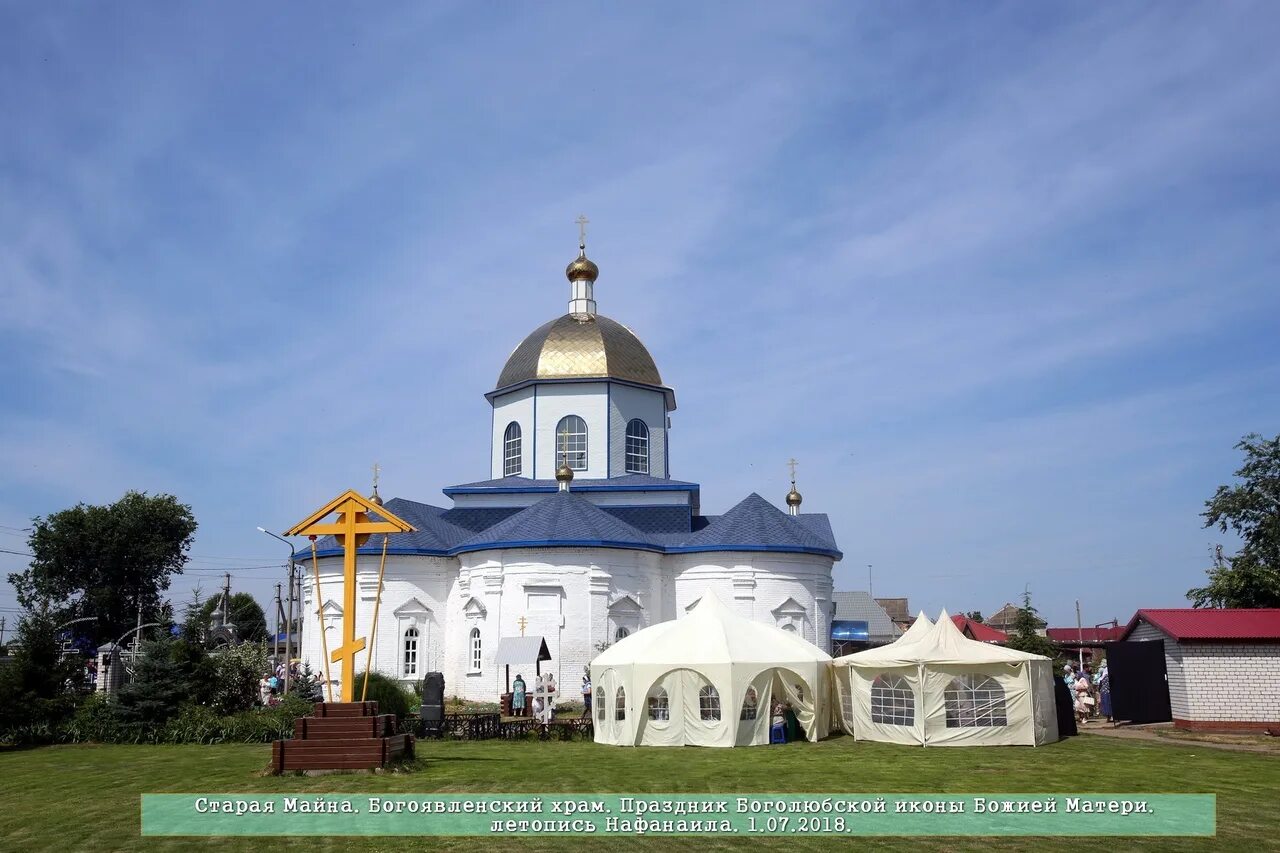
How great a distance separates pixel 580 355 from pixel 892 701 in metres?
19.5

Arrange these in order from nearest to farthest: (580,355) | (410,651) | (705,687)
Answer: (705,687)
(410,651)
(580,355)

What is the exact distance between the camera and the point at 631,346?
124 feet

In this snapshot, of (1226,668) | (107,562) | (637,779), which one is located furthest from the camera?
(107,562)

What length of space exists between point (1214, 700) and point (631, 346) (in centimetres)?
2227

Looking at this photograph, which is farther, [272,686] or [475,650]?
[475,650]

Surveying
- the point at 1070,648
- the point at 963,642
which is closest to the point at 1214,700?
the point at 963,642

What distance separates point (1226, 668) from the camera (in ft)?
67.6

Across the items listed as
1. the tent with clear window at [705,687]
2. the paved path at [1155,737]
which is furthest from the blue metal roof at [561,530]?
the paved path at [1155,737]

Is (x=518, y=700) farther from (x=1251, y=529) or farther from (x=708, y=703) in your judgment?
(x=1251, y=529)

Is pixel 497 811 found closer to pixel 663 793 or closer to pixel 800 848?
pixel 663 793

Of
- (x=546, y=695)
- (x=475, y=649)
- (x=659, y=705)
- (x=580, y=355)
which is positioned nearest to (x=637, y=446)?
(x=580, y=355)

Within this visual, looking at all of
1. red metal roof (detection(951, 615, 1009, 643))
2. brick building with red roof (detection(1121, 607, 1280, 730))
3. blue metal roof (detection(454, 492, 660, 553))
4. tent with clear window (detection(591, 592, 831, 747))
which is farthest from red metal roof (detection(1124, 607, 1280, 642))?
red metal roof (detection(951, 615, 1009, 643))

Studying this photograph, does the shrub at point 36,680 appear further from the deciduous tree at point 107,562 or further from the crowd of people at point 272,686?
the deciduous tree at point 107,562

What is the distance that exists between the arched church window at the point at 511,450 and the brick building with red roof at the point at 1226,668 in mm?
21484
